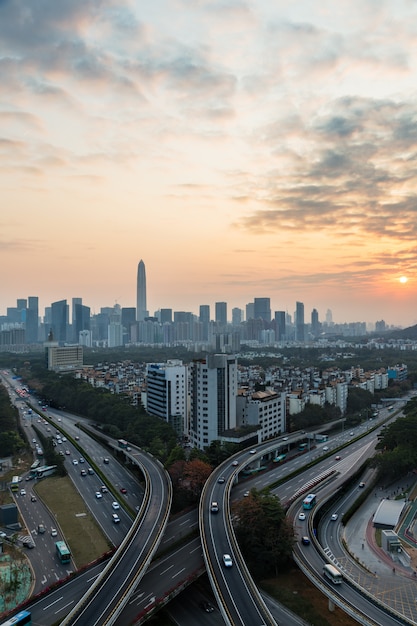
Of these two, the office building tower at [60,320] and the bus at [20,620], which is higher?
the office building tower at [60,320]

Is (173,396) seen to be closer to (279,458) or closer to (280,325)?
(279,458)

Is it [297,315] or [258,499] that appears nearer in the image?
[258,499]

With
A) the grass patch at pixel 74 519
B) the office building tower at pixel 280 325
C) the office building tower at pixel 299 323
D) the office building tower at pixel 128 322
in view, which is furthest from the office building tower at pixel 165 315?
the grass patch at pixel 74 519

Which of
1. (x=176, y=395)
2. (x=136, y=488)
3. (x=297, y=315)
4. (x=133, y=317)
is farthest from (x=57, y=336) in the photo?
(x=136, y=488)

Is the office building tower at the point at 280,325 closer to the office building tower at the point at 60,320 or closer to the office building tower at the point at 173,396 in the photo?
the office building tower at the point at 60,320

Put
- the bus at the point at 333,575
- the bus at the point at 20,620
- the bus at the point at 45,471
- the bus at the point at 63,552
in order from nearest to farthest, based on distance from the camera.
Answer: the bus at the point at 20,620 < the bus at the point at 333,575 < the bus at the point at 63,552 < the bus at the point at 45,471

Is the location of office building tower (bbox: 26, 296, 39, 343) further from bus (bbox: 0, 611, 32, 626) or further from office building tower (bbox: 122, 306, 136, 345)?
bus (bbox: 0, 611, 32, 626)

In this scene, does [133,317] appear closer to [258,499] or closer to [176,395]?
[176,395]

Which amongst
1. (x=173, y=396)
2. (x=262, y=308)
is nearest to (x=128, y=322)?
(x=262, y=308)
